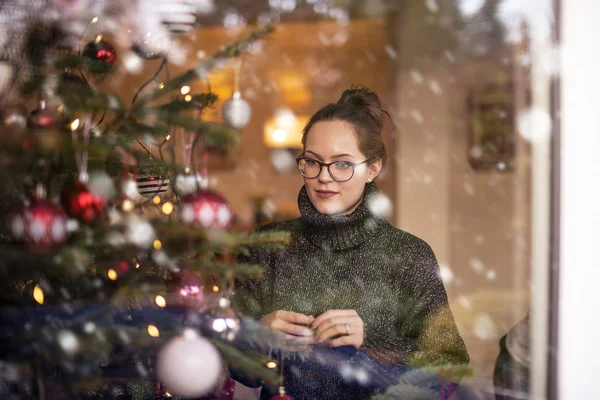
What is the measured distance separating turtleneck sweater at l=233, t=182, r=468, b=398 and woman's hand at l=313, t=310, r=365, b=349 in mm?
46

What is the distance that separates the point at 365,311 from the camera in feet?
3.93

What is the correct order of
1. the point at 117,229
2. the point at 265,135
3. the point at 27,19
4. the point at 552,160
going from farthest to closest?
1. the point at 265,135
2. the point at 552,160
3. the point at 27,19
4. the point at 117,229

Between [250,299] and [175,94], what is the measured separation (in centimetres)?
51

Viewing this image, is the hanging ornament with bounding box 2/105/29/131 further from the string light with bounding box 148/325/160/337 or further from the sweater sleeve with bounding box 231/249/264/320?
the sweater sleeve with bounding box 231/249/264/320

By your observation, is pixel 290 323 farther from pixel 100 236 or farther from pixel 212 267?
pixel 100 236

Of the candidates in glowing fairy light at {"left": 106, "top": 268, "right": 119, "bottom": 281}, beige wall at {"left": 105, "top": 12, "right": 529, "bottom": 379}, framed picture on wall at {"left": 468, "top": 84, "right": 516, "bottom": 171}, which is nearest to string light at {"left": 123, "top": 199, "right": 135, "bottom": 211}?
glowing fairy light at {"left": 106, "top": 268, "right": 119, "bottom": 281}

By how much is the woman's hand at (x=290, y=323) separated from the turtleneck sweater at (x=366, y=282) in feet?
0.17

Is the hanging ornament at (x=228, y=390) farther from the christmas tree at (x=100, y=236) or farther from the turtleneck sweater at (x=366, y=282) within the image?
the turtleneck sweater at (x=366, y=282)

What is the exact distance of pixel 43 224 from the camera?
0.71 meters

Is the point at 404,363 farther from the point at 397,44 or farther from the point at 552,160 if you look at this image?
the point at 397,44

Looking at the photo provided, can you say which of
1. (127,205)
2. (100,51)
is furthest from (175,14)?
(127,205)

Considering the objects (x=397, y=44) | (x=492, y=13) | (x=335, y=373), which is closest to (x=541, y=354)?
(x=335, y=373)

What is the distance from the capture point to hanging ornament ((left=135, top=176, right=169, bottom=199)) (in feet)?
3.10

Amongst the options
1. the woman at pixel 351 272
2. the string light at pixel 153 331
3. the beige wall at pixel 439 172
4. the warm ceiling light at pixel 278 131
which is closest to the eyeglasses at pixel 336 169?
the woman at pixel 351 272
